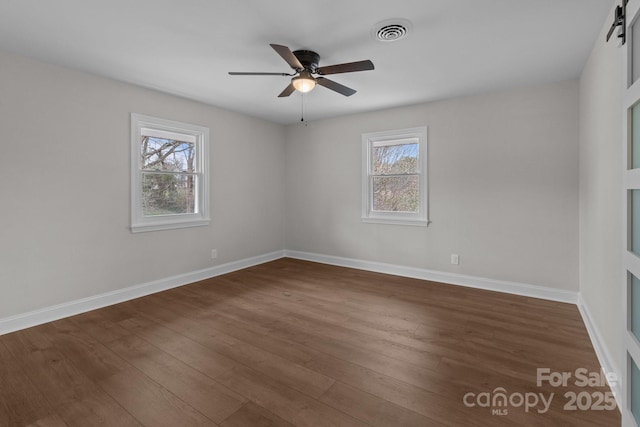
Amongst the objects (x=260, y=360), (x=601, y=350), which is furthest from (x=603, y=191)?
(x=260, y=360)

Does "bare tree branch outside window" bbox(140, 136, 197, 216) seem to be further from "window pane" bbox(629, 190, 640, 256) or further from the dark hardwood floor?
"window pane" bbox(629, 190, 640, 256)

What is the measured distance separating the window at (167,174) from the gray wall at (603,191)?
439 centimetres

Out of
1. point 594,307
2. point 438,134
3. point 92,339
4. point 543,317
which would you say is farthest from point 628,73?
point 92,339

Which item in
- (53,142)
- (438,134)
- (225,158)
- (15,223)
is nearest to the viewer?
(15,223)

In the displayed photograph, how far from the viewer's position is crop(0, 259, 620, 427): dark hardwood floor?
1729 millimetres

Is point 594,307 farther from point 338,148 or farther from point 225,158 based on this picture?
point 225,158

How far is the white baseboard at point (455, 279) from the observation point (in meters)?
3.54

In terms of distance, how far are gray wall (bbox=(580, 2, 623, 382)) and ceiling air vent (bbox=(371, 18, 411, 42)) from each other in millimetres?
1367

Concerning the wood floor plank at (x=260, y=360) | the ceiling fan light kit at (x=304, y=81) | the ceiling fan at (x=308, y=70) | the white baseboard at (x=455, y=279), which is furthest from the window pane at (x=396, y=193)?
the wood floor plank at (x=260, y=360)

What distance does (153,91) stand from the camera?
382cm

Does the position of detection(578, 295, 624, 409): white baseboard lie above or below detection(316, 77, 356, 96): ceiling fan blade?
below

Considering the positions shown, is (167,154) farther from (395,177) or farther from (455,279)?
(455,279)

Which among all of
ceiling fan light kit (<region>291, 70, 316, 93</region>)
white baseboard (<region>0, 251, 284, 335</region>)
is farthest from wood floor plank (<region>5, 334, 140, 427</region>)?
ceiling fan light kit (<region>291, 70, 316, 93</region>)

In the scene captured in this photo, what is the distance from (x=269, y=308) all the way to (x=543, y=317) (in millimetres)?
2837
